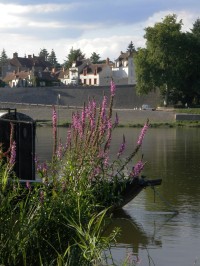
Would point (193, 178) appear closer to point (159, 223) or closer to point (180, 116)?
point (159, 223)

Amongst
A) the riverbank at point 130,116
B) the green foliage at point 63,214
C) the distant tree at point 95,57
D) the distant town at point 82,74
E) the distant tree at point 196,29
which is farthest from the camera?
the distant tree at point 95,57

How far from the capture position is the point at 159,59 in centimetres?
6844

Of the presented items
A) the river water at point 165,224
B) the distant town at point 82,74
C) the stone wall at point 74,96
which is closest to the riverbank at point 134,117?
the stone wall at point 74,96

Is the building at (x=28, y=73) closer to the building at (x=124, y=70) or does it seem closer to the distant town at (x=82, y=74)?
the distant town at (x=82, y=74)

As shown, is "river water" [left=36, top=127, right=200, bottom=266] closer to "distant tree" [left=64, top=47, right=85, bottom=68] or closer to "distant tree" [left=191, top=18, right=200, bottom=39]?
"distant tree" [left=191, top=18, right=200, bottom=39]

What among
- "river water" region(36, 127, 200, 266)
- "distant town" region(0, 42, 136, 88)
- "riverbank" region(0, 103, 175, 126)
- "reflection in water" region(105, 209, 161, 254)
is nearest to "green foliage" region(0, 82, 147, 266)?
"river water" region(36, 127, 200, 266)

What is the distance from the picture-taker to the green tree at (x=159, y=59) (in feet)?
223

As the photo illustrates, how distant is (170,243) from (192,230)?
1.17 m

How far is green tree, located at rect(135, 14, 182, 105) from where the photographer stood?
68.1m

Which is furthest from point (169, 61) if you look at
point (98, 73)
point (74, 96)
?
point (98, 73)

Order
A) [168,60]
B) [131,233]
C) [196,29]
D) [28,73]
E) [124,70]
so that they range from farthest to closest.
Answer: [28,73] < [124,70] < [196,29] < [168,60] < [131,233]

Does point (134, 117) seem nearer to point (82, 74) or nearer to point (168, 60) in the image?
point (168, 60)

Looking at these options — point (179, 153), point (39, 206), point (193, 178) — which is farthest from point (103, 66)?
point (39, 206)

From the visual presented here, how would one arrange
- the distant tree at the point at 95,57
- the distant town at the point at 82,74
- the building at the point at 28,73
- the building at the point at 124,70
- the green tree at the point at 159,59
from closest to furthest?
1. the green tree at the point at 159,59
2. the building at the point at 28,73
3. the distant town at the point at 82,74
4. the building at the point at 124,70
5. the distant tree at the point at 95,57
